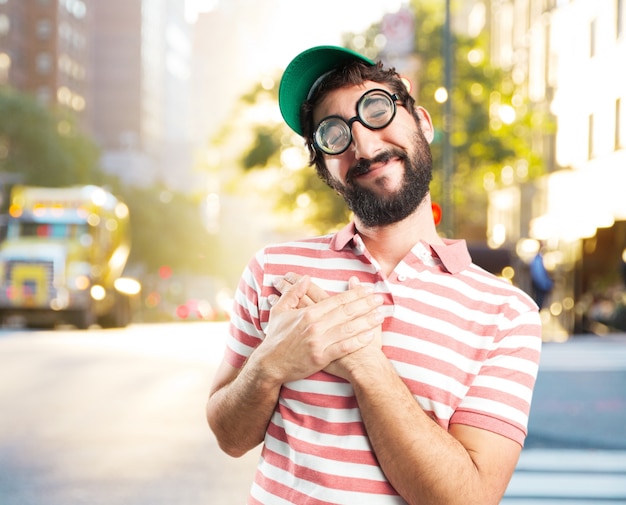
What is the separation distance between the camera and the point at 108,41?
13125cm

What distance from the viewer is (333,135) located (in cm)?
245

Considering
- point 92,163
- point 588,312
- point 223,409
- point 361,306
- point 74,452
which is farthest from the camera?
point 92,163

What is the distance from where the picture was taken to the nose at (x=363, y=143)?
7.97 ft

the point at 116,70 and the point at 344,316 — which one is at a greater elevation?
the point at 116,70

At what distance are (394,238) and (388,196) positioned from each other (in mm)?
111

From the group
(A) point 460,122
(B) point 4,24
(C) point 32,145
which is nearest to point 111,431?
(A) point 460,122

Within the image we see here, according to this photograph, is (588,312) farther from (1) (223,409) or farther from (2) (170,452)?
(1) (223,409)

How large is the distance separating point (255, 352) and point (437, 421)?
0.44 m

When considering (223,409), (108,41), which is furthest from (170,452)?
(108,41)

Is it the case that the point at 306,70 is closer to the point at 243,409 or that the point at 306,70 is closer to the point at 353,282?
the point at 353,282

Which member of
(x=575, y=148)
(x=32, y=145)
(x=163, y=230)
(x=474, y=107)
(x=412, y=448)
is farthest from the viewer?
(x=163, y=230)

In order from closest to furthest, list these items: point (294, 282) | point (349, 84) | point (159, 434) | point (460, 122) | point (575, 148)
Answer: point (294, 282)
point (349, 84)
point (159, 434)
point (575, 148)
point (460, 122)

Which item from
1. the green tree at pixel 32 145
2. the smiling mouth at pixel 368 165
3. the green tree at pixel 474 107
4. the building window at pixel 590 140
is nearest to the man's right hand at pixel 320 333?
the smiling mouth at pixel 368 165

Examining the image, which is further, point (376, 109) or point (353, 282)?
point (376, 109)
